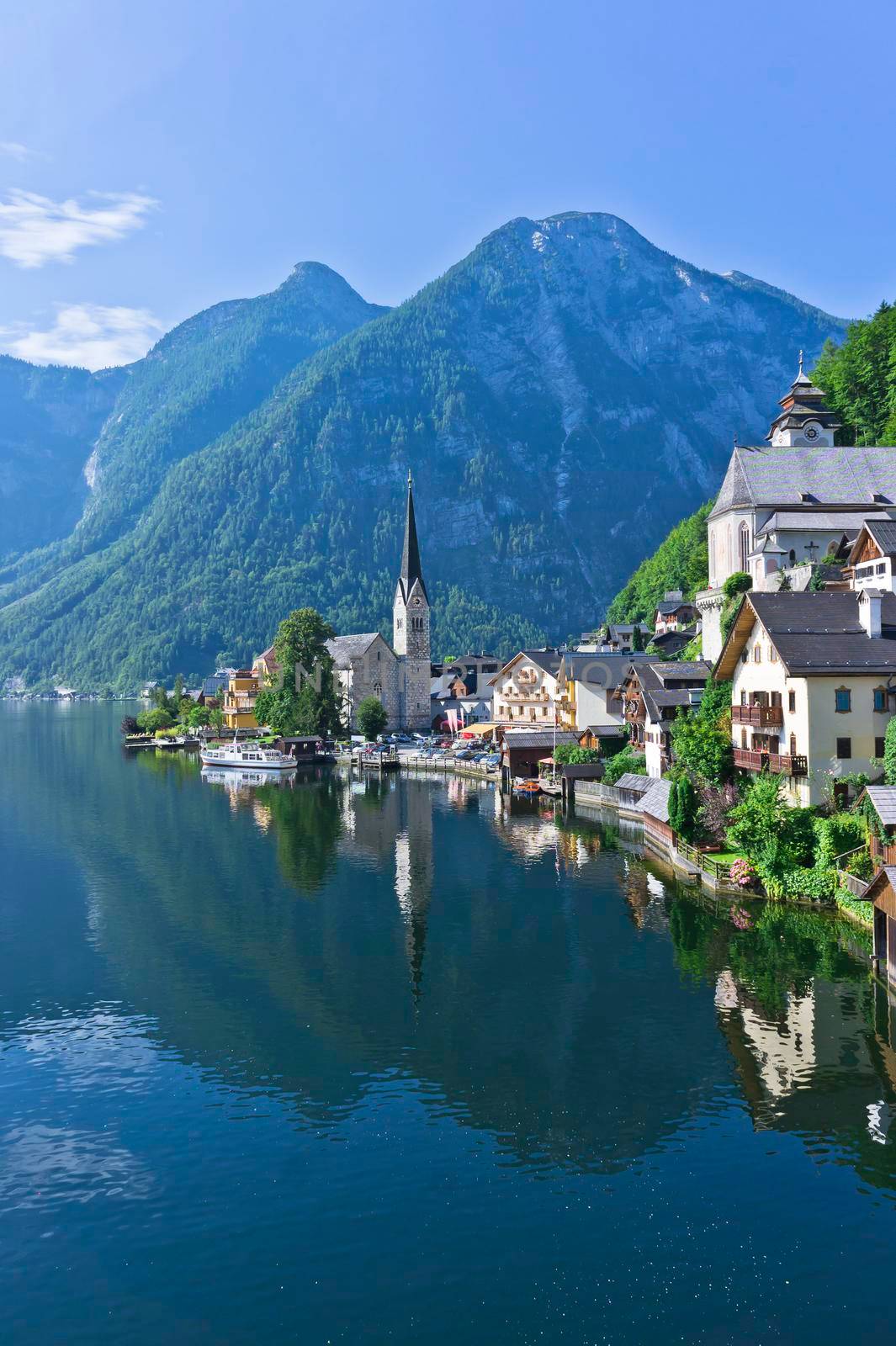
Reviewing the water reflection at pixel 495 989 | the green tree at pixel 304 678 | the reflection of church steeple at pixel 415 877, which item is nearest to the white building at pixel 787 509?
the water reflection at pixel 495 989

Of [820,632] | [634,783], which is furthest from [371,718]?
[820,632]

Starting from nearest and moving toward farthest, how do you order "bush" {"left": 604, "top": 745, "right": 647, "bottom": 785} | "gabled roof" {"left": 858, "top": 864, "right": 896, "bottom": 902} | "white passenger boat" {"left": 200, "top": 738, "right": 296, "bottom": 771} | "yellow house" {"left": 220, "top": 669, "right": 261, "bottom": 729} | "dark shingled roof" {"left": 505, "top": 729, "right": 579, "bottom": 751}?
"gabled roof" {"left": 858, "top": 864, "right": 896, "bottom": 902}
"bush" {"left": 604, "top": 745, "right": 647, "bottom": 785}
"dark shingled roof" {"left": 505, "top": 729, "right": 579, "bottom": 751}
"white passenger boat" {"left": 200, "top": 738, "right": 296, "bottom": 771}
"yellow house" {"left": 220, "top": 669, "right": 261, "bottom": 729}

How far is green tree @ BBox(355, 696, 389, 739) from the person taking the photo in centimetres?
14062

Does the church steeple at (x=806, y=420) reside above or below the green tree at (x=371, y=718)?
above

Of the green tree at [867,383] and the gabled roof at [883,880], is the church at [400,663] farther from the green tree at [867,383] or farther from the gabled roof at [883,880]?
the gabled roof at [883,880]

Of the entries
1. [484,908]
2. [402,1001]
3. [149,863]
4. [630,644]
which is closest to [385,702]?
[630,644]

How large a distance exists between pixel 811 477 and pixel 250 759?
230 ft

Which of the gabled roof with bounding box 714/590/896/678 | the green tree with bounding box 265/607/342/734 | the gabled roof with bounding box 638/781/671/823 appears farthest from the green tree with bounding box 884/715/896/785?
the green tree with bounding box 265/607/342/734

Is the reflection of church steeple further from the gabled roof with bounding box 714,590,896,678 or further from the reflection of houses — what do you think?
the reflection of houses

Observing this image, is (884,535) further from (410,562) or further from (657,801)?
(410,562)

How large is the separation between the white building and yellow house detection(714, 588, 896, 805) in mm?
24513

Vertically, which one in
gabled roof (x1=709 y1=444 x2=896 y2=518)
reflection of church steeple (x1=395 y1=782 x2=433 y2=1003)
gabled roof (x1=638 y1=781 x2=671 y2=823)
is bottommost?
reflection of church steeple (x1=395 y1=782 x2=433 y2=1003)

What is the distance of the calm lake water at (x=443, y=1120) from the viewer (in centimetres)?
2056

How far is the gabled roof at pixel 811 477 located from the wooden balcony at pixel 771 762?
3423 centimetres
